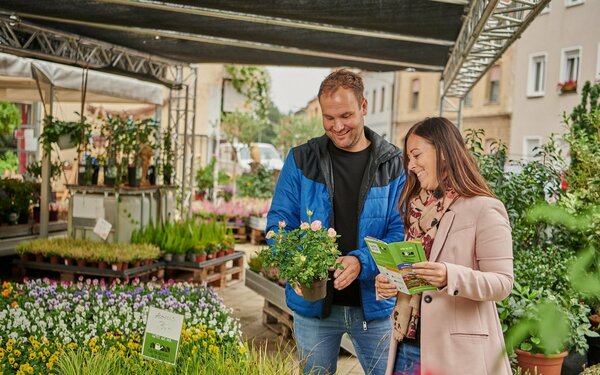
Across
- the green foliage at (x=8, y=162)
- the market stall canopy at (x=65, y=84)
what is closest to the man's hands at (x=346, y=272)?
the market stall canopy at (x=65, y=84)

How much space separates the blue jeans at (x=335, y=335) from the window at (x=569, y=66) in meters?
16.5

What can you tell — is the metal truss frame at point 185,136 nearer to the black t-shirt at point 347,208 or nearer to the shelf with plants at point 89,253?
the shelf with plants at point 89,253

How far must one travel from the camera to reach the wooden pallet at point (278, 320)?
206 inches

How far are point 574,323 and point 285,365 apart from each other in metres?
1.99

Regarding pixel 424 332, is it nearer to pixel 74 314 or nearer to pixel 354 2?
pixel 74 314

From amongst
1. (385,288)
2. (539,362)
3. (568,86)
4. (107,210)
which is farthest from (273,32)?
(568,86)

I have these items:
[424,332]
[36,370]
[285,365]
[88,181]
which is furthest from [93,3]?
[424,332]

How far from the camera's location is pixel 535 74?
1911cm

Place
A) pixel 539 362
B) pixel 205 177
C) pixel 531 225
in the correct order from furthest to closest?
1. pixel 205 177
2. pixel 531 225
3. pixel 539 362

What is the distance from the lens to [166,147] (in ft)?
25.1

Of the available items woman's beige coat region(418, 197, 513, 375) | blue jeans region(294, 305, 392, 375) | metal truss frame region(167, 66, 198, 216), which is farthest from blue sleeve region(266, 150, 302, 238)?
metal truss frame region(167, 66, 198, 216)

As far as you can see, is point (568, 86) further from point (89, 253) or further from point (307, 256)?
point (307, 256)

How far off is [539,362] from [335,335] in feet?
5.19

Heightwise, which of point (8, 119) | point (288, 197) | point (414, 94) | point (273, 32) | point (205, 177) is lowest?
point (205, 177)
